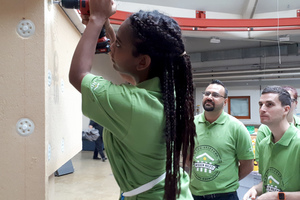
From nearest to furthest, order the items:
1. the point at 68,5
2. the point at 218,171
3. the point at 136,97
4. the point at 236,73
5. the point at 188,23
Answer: the point at 136,97
the point at 68,5
the point at 218,171
the point at 188,23
the point at 236,73

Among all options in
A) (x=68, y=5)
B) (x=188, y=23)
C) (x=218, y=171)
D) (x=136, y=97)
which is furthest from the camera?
(x=188, y=23)

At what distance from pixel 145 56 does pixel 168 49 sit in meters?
→ 0.08

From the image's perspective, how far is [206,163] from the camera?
2.14 meters

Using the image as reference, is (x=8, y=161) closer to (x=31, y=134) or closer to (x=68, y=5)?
(x=31, y=134)

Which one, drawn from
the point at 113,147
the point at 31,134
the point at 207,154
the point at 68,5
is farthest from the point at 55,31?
the point at 207,154

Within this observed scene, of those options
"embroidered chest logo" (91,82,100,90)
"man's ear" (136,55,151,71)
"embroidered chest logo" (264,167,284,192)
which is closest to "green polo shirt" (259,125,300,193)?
"embroidered chest logo" (264,167,284,192)

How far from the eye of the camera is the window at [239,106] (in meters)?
7.76

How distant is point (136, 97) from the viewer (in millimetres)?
691

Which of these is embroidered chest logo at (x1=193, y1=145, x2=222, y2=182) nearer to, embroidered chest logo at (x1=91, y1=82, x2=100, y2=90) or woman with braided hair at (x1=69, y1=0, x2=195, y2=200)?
woman with braided hair at (x1=69, y1=0, x2=195, y2=200)

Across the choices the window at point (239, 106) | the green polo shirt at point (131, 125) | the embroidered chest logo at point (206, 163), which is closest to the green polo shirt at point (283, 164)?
the embroidered chest logo at point (206, 163)

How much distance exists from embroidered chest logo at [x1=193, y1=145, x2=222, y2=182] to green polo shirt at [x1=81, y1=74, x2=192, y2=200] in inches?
52.8

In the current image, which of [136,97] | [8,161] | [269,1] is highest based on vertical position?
[269,1]

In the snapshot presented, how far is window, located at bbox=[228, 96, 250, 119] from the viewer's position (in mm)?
7758

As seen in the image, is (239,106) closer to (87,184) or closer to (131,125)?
(87,184)
